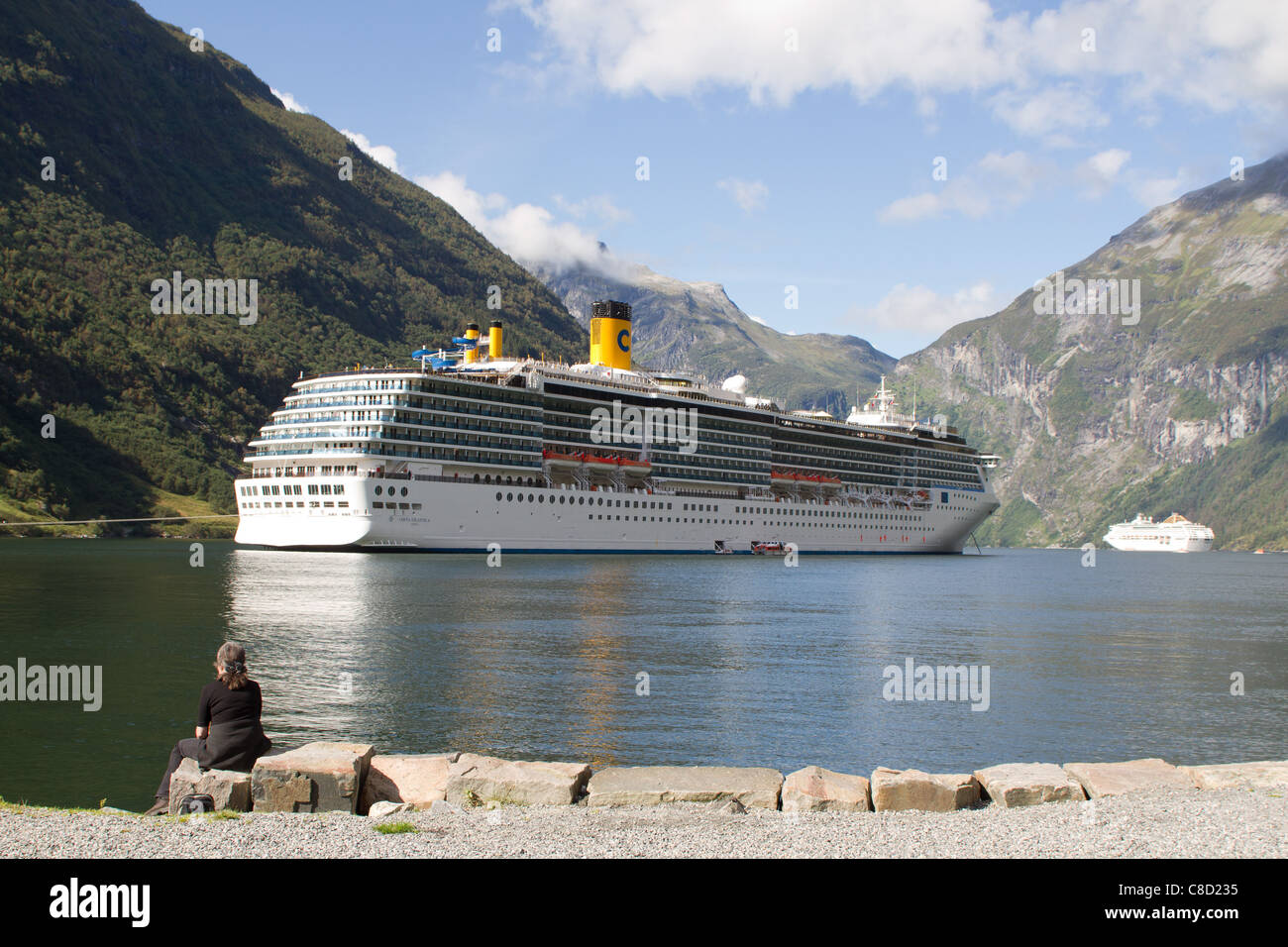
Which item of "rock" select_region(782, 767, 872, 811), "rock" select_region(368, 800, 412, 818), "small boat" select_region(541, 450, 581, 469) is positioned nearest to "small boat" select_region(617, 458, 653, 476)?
"small boat" select_region(541, 450, 581, 469)

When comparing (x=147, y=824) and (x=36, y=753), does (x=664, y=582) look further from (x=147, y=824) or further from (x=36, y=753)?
(x=147, y=824)

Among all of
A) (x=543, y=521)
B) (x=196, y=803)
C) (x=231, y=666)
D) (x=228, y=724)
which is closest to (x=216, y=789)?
(x=196, y=803)

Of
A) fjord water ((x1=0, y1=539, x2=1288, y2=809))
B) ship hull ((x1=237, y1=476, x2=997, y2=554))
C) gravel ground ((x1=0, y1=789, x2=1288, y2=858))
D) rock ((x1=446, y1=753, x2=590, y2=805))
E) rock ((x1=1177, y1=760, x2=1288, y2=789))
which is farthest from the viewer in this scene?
ship hull ((x1=237, y1=476, x2=997, y2=554))

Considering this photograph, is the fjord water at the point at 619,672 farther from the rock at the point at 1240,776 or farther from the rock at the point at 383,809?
the rock at the point at 383,809

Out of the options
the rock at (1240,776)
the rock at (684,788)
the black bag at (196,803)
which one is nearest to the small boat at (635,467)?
the rock at (1240,776)

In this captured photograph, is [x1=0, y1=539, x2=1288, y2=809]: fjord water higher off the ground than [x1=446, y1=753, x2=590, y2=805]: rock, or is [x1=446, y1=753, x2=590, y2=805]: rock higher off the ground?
[x1=446, y1=753, x2=590, y2=805]: rock

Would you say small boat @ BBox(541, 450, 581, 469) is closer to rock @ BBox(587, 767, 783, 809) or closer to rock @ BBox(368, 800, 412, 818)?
rock @ BBox(587, 767, 783, 809)

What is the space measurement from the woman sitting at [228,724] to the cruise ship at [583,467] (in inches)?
2963

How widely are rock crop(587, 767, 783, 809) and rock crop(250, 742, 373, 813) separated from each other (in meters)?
2.61

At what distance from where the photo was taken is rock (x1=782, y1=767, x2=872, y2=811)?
11.7 m

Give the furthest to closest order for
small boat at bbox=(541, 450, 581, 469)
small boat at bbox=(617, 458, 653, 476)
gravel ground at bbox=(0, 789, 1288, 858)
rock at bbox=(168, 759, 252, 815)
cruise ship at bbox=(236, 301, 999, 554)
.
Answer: small boat at bbox=(617, 458, 653, 476) < small boat at bbox=(541, 450, 581, 469) < cruise ship at bbox=(236, 301, 999, 554) < rock at bbox=(168, 759, 252, 815) < gravel ground at bbox=(0, 789, 1288, 858)

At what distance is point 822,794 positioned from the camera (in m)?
11.8
